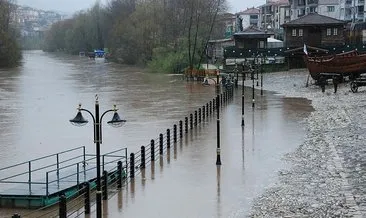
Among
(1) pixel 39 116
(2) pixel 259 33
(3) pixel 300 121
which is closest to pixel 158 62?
(2) pixel 259 33

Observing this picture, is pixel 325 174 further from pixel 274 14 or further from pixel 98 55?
pixel 98 55

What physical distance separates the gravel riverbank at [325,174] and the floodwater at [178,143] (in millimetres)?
538

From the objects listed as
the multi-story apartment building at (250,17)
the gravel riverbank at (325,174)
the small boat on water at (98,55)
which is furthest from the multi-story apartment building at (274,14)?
the gravel riverbank at (325,174)

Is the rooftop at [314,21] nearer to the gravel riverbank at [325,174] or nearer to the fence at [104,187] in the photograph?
the gravel riverbank at [325,174]

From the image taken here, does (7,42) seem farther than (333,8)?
No

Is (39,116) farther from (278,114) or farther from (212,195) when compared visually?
(212,195)

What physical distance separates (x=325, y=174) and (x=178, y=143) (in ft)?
26.6

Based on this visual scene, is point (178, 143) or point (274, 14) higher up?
point (274, 14)

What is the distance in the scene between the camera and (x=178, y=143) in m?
25.9

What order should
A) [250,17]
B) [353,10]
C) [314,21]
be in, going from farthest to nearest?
[250,17], [353,10], [314,21]

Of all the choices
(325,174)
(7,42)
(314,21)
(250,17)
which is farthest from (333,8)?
(325,174)

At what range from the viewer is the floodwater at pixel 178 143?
16.7 metres

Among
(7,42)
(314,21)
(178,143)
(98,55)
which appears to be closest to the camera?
(178,143)

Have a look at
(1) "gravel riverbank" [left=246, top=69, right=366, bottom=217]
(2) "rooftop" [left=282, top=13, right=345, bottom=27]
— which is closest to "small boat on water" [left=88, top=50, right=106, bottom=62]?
(2) "rooftop" [left=282, top=13, right=345, bottom=27]
